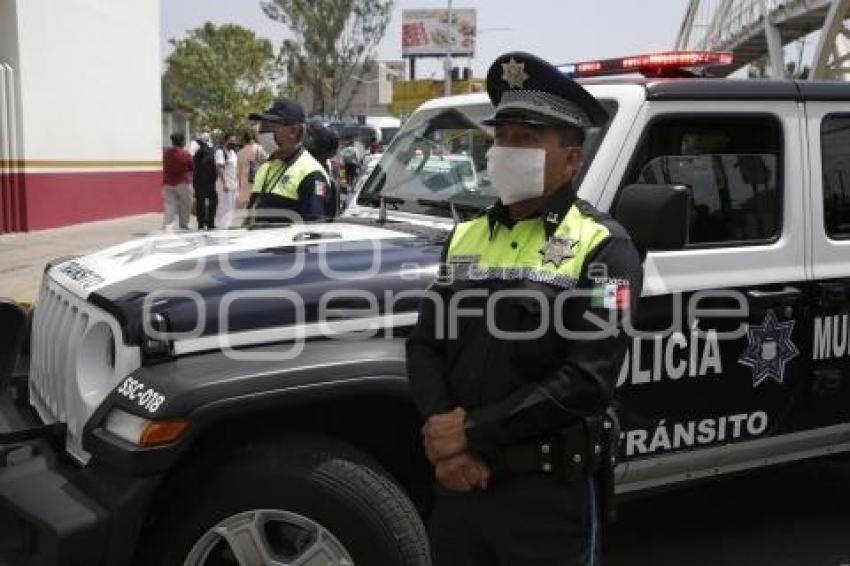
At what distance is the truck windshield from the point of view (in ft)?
11.8

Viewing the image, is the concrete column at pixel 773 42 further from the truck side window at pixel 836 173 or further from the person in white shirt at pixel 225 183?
the truck side window at pixel 836 173

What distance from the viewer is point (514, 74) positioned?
2115 mm

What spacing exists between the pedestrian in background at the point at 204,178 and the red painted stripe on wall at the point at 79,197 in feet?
5.18

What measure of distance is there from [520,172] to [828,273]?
5.85ft

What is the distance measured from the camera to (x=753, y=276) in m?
3.17

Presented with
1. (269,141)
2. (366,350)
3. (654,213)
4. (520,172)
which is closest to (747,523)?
(654,213)

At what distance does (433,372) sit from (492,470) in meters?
0.27

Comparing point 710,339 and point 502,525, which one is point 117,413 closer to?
point 502,525

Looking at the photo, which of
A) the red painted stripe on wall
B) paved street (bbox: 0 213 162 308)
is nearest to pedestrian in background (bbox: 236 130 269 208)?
paved street (bbox: 0 213 162 308)

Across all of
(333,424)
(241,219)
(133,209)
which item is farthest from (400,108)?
(333,424)

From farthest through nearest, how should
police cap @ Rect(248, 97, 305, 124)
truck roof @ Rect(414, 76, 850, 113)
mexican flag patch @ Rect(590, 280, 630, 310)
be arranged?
police cap @ Rect(248, 97, 305, 124), truck roof @ Rect(414, 76, 850, 113), mexican flag patch @ Rect(590, 280, 630, 310)

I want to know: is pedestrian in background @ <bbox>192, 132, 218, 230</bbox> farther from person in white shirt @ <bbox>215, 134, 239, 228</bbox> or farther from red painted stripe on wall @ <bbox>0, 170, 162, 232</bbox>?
red painted stripe on wall @ <bbox>0, 170, 162, 232</bbox>

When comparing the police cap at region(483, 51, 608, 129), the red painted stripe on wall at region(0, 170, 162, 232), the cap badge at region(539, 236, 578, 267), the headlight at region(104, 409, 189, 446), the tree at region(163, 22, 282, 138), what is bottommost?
the red painted stripe on wall at region(0, 170, 162, 232)

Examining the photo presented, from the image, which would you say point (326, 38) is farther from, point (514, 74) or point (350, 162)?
point (514, 74)
